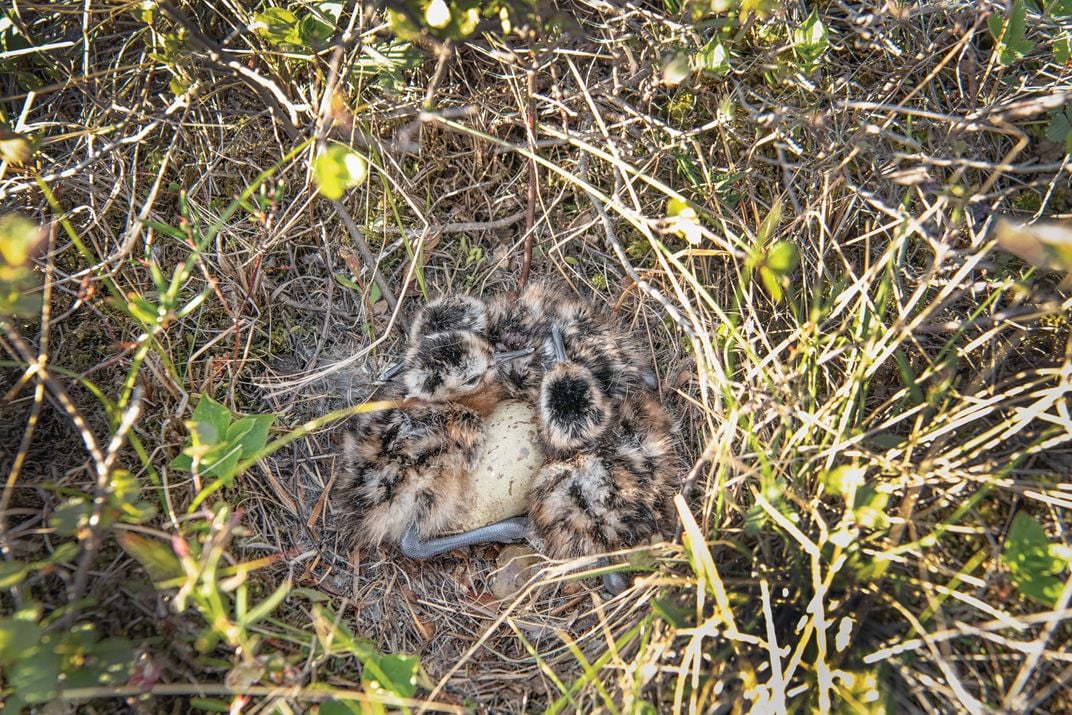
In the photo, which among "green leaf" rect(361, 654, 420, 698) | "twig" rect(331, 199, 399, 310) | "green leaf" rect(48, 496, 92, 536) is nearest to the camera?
"green leaf" rect(48, 496, 92, 536)

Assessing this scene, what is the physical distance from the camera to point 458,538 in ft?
8.70

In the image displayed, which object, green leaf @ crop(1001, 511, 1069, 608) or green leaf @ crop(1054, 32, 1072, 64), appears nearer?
green leaf @ crop(1001, 511, 1069, 608)

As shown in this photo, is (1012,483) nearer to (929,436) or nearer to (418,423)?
(929,436)

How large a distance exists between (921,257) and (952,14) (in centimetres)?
89

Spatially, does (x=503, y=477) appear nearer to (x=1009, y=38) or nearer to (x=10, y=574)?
(x=10, y=574)

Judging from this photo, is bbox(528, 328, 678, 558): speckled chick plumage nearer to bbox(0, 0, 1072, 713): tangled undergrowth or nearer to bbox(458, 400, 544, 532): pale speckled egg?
bbox(458, 400, 544, 532): pale speckled egg

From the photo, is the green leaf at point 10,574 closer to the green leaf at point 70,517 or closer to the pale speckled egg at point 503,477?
the green leaf at point 70,517

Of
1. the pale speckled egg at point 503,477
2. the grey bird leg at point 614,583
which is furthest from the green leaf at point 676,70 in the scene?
the grey bird leg at point 614,583

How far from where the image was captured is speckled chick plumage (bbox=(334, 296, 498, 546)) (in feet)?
8.59

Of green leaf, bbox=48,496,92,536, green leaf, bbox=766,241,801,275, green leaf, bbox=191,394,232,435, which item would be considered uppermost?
green leaf, bbox=766,241,801,275

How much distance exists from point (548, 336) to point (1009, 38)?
76.2 inches

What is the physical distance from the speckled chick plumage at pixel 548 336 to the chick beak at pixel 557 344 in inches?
0.7

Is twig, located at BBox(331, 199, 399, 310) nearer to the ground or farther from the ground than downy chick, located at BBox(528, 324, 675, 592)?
farther from the ground

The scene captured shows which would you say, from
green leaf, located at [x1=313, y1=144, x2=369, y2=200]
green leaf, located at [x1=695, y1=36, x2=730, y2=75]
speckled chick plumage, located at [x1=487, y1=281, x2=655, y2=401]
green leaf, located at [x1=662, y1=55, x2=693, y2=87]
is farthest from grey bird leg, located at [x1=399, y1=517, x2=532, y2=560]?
green leaf, located at [x1=695, y1=36, x2=730, y2=75]
